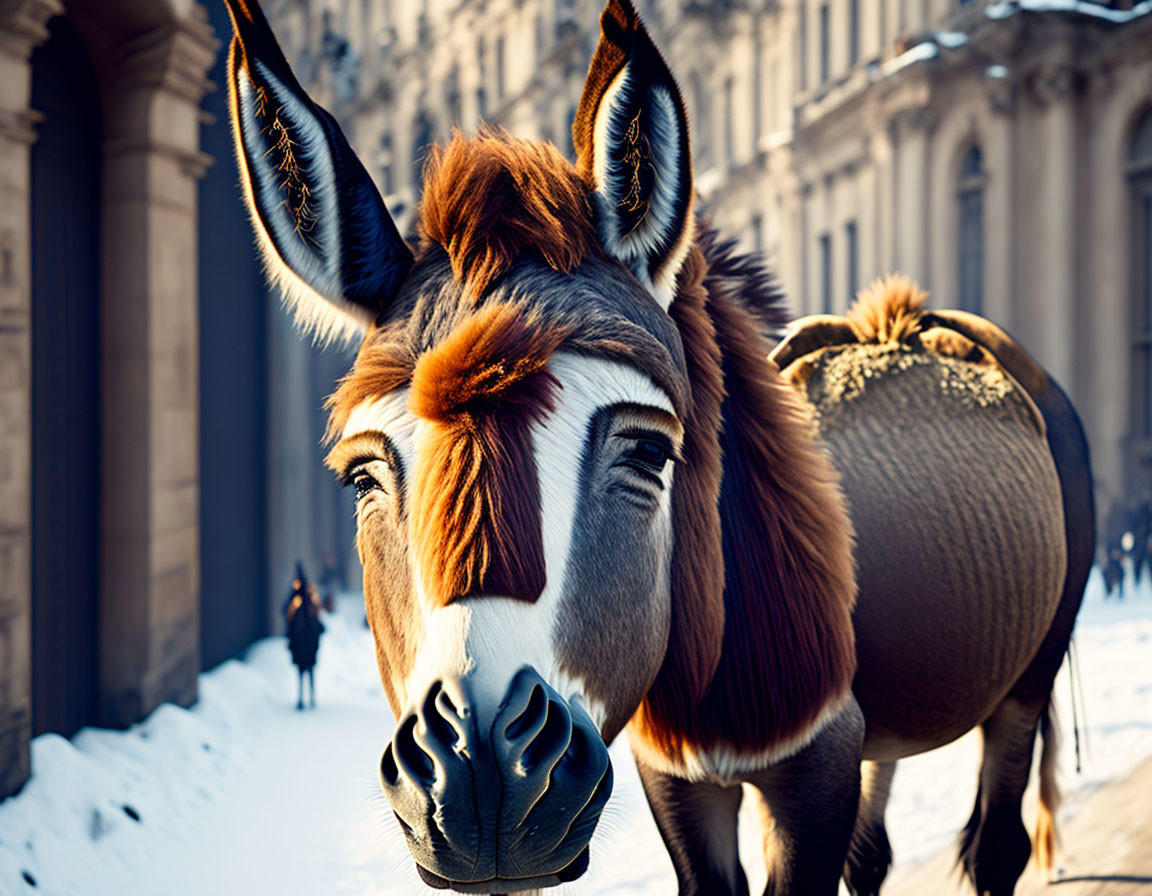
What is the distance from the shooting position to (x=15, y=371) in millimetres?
5707

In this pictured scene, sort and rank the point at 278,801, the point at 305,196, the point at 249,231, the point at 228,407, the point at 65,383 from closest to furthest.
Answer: the point at 305,196 < the point at 278,801 < the point at 65,383 < the point at 228,407 < the point at 249,231

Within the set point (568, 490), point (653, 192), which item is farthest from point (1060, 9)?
point (568, 490)

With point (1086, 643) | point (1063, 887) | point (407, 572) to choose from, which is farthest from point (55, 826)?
point (1086, 643)

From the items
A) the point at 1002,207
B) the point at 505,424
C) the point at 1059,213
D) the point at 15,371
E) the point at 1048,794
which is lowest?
the point at 1048,794

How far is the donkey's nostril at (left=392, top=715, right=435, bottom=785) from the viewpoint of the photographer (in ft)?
4.83

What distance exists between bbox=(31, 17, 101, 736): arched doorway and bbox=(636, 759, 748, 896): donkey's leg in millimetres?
5839

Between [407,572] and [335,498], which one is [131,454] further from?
[335,498]

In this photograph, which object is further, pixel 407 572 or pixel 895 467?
pixel 895 467

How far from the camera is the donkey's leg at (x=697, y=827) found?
262 centimetres

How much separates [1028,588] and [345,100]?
35.2 m

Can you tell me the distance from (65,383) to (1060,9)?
1879cm

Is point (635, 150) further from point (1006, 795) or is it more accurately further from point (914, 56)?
point (914, 56)

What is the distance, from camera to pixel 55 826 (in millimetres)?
5270

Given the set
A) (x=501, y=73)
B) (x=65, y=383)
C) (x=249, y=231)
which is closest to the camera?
(x=65, y=383)
